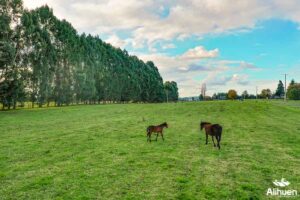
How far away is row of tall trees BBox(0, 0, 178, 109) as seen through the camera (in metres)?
50.9

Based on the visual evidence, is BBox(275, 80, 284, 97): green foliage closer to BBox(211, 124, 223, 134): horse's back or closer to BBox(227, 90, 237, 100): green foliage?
BBox(227, 90, 237, 100): green foliage

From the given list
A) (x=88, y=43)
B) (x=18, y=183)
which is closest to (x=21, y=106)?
(x=88, y=43)

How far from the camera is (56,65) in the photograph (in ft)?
236

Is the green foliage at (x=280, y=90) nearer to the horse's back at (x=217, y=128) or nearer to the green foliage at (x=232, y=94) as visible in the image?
the green foliage at (x=232, y=94)

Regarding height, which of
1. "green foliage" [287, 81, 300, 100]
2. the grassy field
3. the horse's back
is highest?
"green foliage" [287, 81, 300, 100]

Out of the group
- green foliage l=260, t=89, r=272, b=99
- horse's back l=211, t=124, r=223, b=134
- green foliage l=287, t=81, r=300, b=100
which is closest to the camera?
horse's back l=211, t=124, r=223, b=134

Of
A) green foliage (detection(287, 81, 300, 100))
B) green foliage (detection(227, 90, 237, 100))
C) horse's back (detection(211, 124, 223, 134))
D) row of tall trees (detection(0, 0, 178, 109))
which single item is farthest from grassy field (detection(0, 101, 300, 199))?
green foliage (detection(227, 90, 237, 100))

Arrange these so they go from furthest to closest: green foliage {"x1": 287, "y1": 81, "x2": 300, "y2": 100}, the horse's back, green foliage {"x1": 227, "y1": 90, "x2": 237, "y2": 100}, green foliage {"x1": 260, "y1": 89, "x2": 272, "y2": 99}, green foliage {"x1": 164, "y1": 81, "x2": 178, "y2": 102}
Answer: green foliage {"x1": 260, "y1": 89, "x2": 272, "y2": 99}, green foliage {"x1": 164, "y1": 81, "x2": 178, "y2": 102}, green foliage {"x1": 227, "y1": 90, "x2": 237, "y2": 100}, green foliage {"x1": 287, "y1": 81, "x2": 300, "y2": 100}, the horse's back

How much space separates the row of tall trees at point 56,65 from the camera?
167 ft

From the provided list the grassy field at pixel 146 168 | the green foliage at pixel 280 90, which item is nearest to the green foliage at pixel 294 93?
the green foliage at pixel 280 90

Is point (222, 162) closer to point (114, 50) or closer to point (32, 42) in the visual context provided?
point (32, 42)

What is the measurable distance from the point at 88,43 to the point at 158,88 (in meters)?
50.2

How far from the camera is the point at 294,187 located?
968 centimetres

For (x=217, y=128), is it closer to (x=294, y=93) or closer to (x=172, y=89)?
(x=294, y=93)
